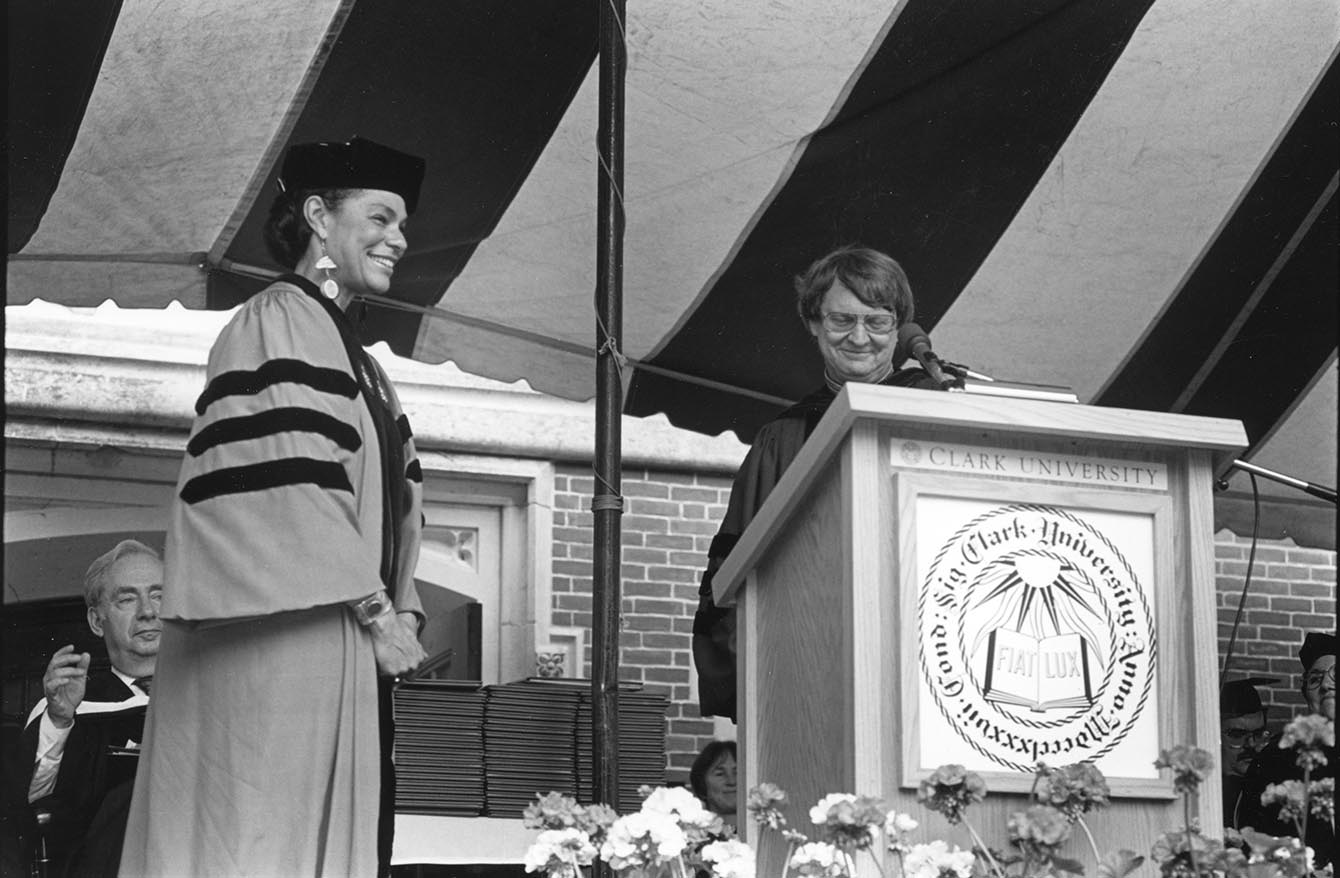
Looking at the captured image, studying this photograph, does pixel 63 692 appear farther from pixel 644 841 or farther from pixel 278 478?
pixel 644 841

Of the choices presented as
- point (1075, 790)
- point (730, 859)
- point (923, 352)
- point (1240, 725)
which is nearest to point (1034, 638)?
point (1075, 790)

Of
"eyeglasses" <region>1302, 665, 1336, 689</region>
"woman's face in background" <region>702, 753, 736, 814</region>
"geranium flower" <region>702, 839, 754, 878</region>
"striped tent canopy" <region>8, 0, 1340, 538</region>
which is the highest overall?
"striped tent canopy" <region>8, 0, 1340, 538</region>

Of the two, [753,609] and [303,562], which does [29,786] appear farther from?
[753,609]

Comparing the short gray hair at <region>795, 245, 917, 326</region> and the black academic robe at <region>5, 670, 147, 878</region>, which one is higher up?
the short gray hair at <region>795, 245, 917, 326</region>

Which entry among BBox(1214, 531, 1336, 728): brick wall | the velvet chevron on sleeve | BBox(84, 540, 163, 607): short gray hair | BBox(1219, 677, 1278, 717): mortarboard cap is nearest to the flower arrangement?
the velvet chevron on sleeve

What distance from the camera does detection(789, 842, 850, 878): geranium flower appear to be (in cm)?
232

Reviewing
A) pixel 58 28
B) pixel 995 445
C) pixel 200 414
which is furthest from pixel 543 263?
pixel 995 445

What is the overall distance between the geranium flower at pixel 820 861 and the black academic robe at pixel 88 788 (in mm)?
2740

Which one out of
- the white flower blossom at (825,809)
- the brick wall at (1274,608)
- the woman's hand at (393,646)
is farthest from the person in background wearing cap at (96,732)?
the brick wall at (1274,608)

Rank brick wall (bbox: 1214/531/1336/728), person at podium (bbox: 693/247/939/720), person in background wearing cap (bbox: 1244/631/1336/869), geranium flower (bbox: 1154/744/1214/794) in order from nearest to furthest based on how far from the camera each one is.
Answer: geranium flower (bbox: 1154/744/1214/794) → person at podium (bbox: 693/247/939/720) → person in background wearing cap (bbox: 1244/631/1336/869) → brick wall (bbox: 1214/531/1336/728)

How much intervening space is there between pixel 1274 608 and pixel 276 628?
5.76 m

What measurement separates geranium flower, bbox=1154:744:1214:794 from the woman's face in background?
378 cm

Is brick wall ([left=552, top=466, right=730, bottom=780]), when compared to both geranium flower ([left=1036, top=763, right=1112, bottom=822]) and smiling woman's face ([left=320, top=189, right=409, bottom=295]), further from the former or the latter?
geranium flower ([left=1036, top=763, right=1112, bottom=822])

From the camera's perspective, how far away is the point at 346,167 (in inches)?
148
